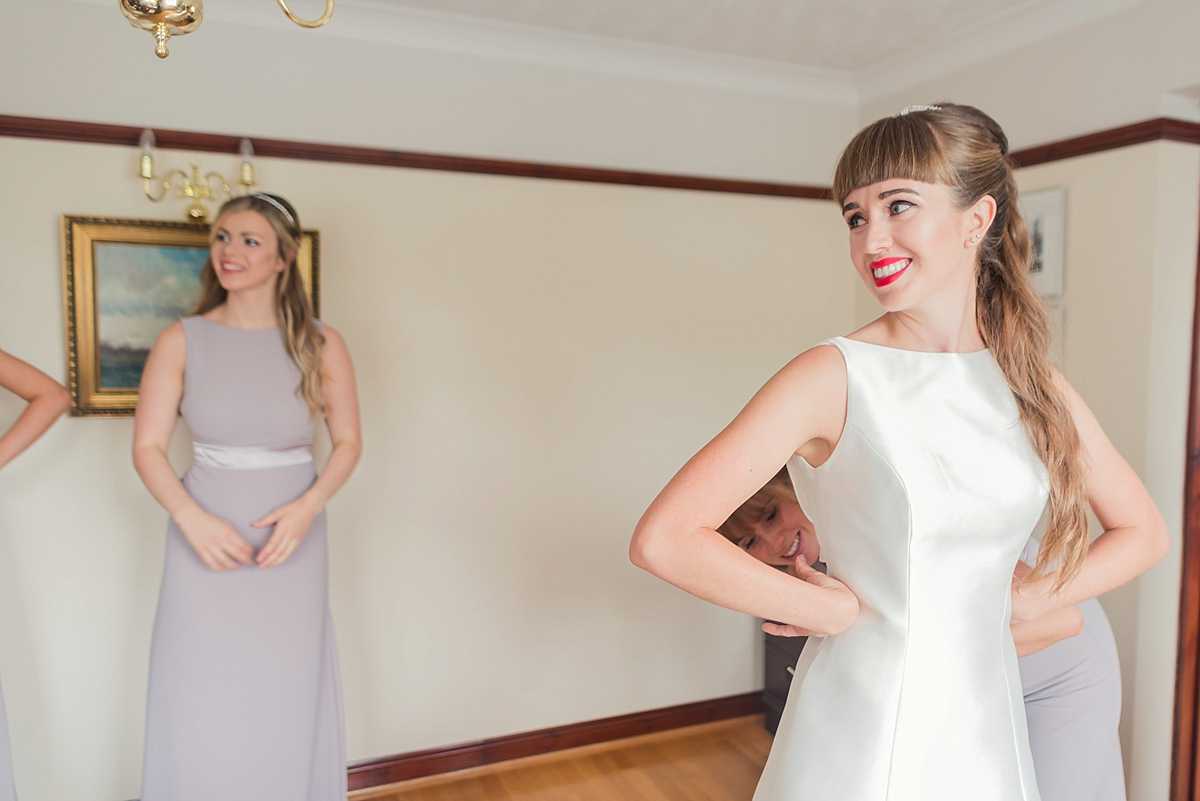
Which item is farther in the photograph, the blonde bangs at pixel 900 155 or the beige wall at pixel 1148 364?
the beige wall at pixel 1148 364

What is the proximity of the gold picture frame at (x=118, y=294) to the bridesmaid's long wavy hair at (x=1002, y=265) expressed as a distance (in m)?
2.25

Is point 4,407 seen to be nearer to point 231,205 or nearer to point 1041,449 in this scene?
point 231,205

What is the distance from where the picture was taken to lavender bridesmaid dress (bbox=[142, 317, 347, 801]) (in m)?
2.18

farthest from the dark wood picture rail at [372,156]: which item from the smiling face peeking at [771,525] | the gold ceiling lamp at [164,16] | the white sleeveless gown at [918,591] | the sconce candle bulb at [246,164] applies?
the white sleeveless gown at [918,591]

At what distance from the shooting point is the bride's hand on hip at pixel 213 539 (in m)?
2.14

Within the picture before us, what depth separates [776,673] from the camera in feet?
11.3

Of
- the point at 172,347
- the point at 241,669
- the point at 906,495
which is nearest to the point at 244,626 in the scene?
the point at 241,669

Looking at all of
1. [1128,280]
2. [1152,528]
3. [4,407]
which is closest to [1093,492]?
[1152,528]

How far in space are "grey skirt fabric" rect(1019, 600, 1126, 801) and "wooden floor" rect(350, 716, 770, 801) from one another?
1.46 metres

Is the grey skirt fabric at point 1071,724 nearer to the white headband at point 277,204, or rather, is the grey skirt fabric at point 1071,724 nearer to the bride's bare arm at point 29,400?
the white headband at point 277,204

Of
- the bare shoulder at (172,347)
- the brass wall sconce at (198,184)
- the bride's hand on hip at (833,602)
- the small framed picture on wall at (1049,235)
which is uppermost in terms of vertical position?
the brass wall sconce at (198,184)

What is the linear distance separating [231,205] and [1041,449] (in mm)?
2156

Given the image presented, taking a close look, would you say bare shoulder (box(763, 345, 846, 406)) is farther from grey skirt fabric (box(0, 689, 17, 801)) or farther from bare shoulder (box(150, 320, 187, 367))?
grey skirt fabric (box(0, 689, 17, 801))

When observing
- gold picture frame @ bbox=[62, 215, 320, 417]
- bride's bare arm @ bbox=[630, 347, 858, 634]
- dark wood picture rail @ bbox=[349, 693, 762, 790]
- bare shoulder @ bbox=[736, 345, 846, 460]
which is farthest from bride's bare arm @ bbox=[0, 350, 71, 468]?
bare shoulder @ bbox=[736, 345, 846, 460]
